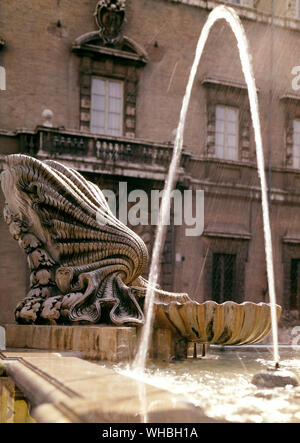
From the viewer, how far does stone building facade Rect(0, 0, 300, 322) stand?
1398 cm

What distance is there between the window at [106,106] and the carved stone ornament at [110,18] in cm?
110

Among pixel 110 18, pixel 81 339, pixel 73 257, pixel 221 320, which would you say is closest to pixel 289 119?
pixel 110 18

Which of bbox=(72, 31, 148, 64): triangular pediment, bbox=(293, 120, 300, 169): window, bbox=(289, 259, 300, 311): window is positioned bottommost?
bbox=(289, 259, 300, 311): window

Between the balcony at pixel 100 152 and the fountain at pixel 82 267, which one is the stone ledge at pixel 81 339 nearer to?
the fountain at pixel 82 267

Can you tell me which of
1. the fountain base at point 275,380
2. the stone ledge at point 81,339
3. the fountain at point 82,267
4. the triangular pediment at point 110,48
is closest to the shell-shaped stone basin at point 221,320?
the fountain at point 82,267

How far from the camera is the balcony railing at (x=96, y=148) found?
43.7ft

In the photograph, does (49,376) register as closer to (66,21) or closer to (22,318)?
(22,318)

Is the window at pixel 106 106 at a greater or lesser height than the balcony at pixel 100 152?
greater

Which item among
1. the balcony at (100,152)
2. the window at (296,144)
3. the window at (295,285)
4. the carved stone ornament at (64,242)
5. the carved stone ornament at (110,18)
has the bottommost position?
the window at (295,285)

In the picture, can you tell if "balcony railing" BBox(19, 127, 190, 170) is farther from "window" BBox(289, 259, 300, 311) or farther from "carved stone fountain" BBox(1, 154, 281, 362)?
"carved stone fountain" BBox(1, 154, 281, 362)

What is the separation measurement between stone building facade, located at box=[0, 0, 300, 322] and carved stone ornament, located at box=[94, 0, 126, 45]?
0.06 meters

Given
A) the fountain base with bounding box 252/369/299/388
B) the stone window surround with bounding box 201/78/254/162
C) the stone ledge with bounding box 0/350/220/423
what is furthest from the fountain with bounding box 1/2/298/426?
the stone window surround with bounding box 201/78/254/162

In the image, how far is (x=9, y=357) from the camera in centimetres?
345


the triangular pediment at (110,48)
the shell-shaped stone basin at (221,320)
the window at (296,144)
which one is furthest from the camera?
the window at (296,144)
